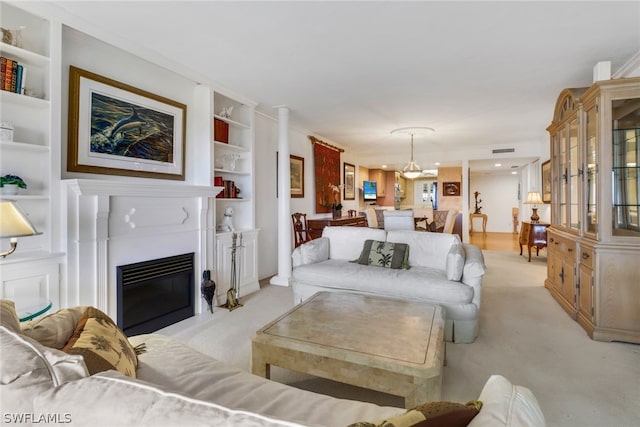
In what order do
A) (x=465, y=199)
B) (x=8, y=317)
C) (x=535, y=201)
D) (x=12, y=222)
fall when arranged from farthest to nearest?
(x=465, y=199), (x=535, y=201), (x=12, y=222), (x=8, y=317)

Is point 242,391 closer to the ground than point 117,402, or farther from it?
closer to the ground

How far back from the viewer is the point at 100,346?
1.00 meters

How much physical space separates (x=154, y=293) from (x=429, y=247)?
9.21ft

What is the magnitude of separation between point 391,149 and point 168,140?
569 cm

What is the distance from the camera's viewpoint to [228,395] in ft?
3.59

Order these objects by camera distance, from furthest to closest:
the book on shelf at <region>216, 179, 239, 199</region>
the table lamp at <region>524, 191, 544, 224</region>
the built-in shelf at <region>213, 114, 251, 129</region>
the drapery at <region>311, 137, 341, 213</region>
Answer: the drapery at <region>311, 137, 341, 213</region>
the table lamp at <region>524, 191, 544, 224</region>
the book on shelf at <region>216, 179, 239, 199</region>
the built-in shelf at <region>213, 114, 251, 129</region>

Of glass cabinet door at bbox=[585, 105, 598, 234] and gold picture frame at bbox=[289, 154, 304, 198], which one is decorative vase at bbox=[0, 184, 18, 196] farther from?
glass cabinet door at bbox=[585, 105, 598, 234]

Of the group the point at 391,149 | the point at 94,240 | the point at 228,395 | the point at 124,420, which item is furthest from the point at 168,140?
the point at 391,149

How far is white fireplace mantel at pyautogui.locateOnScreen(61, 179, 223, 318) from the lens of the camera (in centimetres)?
230

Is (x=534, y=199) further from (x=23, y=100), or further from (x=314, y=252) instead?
(x=23, y=100)

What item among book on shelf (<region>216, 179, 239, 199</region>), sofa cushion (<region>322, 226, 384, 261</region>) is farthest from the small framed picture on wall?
book on shelf (<region>216, 179, 239, 199</region>)

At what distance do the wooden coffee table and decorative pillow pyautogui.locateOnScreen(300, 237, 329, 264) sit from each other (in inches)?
50.9

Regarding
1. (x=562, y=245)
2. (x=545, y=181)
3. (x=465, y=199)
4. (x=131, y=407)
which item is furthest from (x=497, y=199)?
(x=131, y=407)

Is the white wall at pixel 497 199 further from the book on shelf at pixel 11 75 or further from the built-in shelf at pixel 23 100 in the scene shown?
the book on shelf at pixel 11 75
